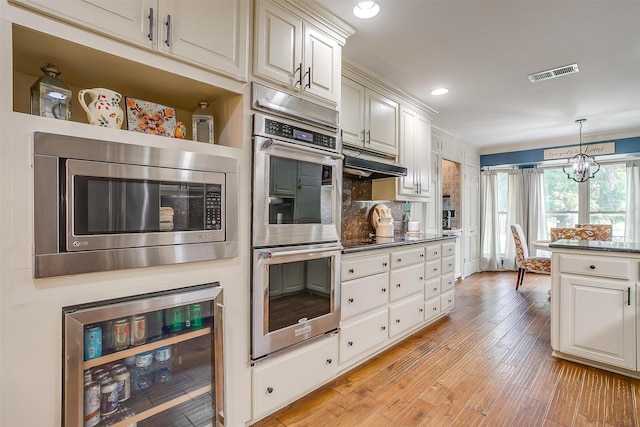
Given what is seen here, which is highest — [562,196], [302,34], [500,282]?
[302,34]

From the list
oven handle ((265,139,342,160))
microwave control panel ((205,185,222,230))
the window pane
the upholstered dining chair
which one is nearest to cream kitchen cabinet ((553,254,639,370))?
oven handle ((265,139,342,160))

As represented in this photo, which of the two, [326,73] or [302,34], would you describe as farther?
[326,73]

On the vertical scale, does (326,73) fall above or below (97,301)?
above

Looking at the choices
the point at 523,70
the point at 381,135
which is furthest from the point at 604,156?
the point at 381,135

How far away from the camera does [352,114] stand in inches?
103

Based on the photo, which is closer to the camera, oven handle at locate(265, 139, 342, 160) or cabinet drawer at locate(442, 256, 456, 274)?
oven handle at locate(265, 139, 342, 160)

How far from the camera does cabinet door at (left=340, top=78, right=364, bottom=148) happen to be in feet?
8.32

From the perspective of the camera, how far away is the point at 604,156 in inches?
204

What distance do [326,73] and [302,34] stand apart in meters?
0.28

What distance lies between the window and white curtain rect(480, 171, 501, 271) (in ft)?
3.02

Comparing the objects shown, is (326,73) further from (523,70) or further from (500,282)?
(500,282)

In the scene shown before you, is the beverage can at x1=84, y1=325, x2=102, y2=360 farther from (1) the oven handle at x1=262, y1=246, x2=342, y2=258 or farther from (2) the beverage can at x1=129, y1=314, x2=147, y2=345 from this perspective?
(1) the oven handle at x1=262, y1=246, x2=342, y2=258

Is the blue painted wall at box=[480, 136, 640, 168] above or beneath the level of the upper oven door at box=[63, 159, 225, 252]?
above

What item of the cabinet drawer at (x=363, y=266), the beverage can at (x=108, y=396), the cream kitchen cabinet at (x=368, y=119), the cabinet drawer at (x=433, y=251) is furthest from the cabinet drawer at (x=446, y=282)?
the beverage can at (x=108, y=396)
